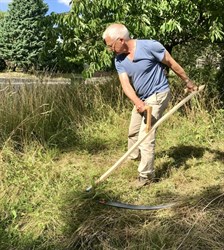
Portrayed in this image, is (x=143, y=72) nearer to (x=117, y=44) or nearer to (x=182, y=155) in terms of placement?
(x=117, y=44)

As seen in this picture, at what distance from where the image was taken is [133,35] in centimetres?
541

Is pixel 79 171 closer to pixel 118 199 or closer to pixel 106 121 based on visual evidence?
pixel 118 199

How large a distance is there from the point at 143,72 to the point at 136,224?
1.51 metres

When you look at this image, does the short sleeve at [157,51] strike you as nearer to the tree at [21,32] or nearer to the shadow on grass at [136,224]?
the shadow on grass at [136,224]

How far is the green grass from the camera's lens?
11.4 feet

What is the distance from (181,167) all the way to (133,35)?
74.1 inches

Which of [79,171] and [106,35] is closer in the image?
[106,35]

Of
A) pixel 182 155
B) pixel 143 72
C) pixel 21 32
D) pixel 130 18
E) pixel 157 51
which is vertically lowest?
pixel 21 32

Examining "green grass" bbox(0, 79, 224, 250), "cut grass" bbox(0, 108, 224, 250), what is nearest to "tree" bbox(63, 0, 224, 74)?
"green grass" bbox(0, 79, 224, 250)

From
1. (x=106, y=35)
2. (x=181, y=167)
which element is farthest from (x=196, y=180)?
(x=106, y=35)

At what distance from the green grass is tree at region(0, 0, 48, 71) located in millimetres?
18792

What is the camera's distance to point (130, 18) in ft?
17.0

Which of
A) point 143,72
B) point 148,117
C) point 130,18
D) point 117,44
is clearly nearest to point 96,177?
point 148,117

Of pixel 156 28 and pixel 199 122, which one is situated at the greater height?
pixel 156 28
